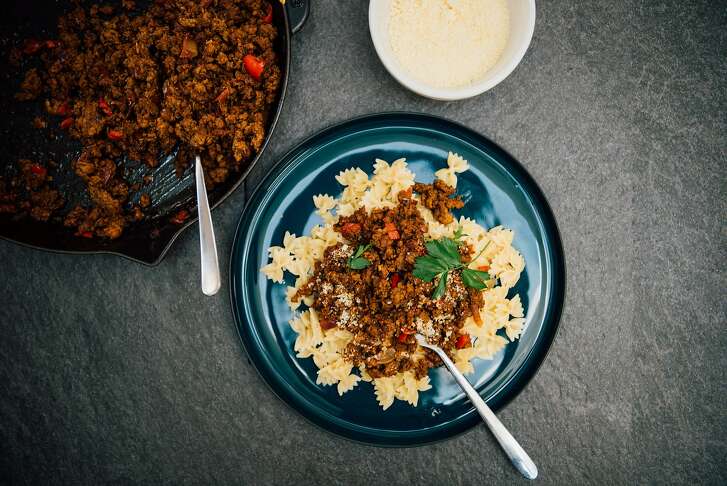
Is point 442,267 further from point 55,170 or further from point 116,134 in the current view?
point 55,170

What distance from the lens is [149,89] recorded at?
1815 mm

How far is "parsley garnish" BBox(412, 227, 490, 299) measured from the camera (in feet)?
5.62

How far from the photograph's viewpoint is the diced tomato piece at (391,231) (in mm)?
1810

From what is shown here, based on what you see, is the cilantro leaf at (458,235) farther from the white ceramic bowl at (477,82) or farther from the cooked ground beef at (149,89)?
the cooked ground beef at (149,89)

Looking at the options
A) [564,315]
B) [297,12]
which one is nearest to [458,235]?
[564,315]

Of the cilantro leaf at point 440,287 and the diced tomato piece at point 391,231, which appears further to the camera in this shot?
the diced tomato piece at point 391,231

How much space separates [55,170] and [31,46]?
1.92 feet

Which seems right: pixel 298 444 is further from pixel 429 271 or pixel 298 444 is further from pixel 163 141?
pixel 163 141

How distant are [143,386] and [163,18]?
1.86m

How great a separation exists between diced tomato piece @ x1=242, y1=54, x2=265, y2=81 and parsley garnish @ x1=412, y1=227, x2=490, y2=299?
1074 millimetres

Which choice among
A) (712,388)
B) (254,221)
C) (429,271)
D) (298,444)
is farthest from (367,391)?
(712,388)

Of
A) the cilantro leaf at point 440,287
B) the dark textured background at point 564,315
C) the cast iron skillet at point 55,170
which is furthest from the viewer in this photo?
the dark textured background at point 564,315

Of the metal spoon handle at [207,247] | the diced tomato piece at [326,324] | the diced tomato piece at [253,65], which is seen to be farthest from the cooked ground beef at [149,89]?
the diced tomato piece at [326,324]

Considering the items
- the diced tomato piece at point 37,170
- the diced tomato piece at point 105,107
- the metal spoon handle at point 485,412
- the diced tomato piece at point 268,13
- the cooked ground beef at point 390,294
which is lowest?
the metal spoon handle at point 485,412
